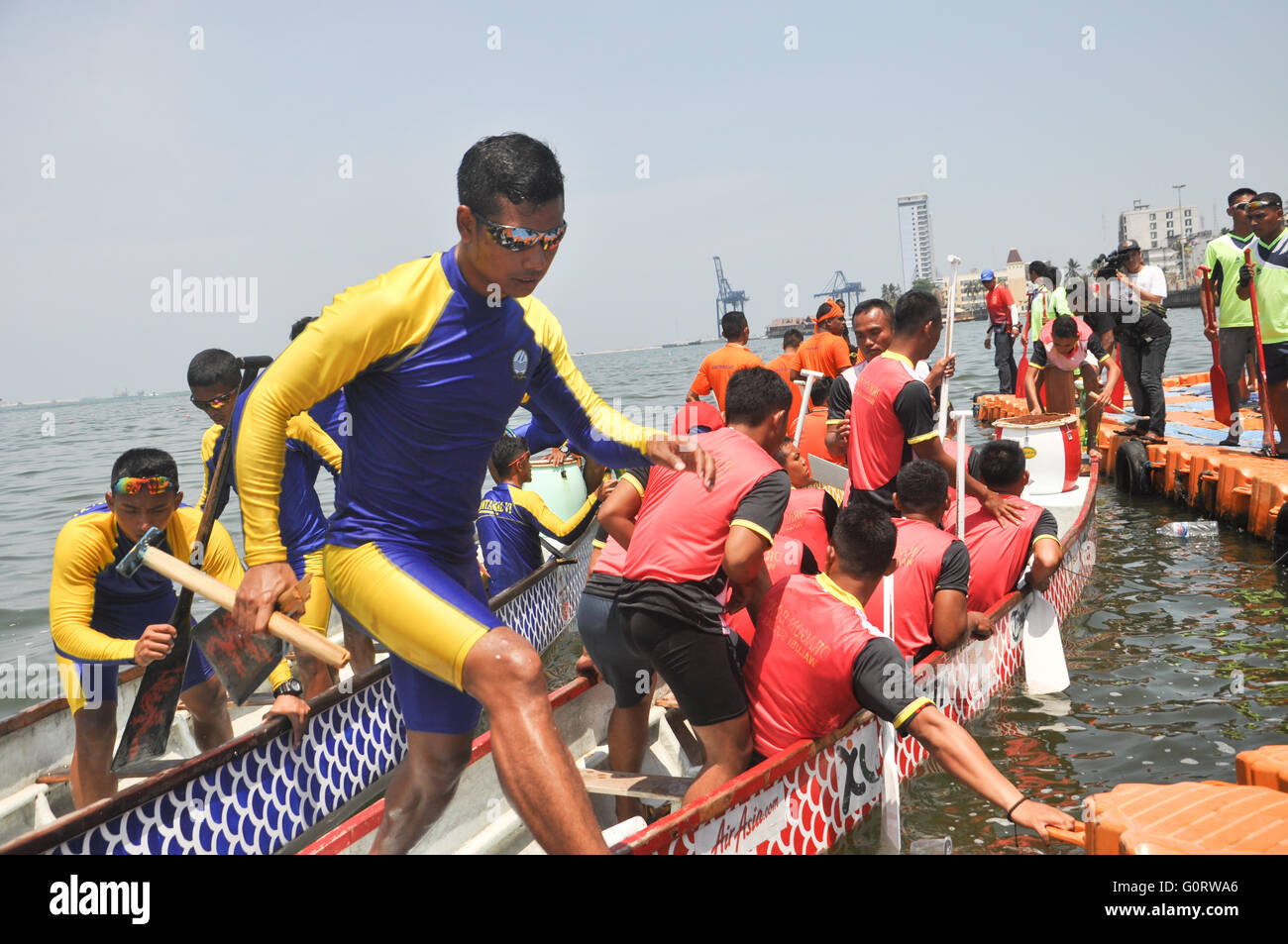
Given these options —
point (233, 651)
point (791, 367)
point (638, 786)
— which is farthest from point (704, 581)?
point (791, 367)

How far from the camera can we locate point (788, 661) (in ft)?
13.5

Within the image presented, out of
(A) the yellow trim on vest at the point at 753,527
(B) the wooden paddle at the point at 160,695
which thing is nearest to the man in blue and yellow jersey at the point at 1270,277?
(A) the yellow trim on vest at the point at 753,527

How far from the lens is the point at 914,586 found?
5.16 metres

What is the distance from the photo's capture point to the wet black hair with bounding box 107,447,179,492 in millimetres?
4711

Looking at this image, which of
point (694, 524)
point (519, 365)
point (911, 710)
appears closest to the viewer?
point (519, 365)

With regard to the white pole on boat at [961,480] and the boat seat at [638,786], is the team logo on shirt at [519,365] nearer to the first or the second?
the boat seat at [638,786]

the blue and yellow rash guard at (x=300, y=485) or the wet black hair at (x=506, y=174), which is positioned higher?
the wet black hair at (x=506, y=174)

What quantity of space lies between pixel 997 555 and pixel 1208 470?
6241mm

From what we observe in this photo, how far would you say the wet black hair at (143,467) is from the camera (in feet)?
15.5

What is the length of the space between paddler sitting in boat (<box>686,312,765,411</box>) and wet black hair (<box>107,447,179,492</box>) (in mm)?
7745

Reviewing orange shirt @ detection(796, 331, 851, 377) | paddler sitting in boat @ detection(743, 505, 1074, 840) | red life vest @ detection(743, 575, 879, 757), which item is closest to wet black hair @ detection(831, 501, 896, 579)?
paddler sitting in boat @ detection(743, 505, 1074, 840)

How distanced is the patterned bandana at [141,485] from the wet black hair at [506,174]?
258 centimetres

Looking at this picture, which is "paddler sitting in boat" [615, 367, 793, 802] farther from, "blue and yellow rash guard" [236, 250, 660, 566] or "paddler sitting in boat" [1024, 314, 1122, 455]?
"paddler sitting in boat" [1024, 314, 1122, 455]

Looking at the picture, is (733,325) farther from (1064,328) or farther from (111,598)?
(111,598)
